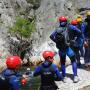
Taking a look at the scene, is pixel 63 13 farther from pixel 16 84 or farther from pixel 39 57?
pixel 16 84

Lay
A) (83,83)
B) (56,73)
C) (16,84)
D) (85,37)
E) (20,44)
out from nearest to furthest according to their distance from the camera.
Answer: (16,84) → (56,73) → (83,83) → (85,37) → (20,44)

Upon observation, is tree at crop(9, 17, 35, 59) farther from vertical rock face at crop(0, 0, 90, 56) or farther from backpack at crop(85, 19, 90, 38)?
backpack at crop(85, 19, 90, 38)

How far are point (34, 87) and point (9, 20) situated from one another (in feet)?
67.1

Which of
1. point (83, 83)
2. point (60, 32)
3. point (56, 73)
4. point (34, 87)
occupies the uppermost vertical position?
point (60, 32)

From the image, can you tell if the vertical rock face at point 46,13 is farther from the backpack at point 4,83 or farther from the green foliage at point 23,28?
the backpack at point 4,83

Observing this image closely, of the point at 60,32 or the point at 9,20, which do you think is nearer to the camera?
the point at 60,32

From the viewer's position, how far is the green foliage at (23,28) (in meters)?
36.5

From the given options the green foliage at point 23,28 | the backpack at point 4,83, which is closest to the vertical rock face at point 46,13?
the green foliage at point 23,28

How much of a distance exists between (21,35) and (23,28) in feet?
4.98

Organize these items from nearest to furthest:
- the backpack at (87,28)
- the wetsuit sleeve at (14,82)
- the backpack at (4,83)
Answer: the backpack at (4,83)
the wetsuit sleeve at (14,82)
the backpack at (87,28)

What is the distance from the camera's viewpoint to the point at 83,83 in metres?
13.6

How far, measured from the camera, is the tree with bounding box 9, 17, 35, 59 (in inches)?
1385

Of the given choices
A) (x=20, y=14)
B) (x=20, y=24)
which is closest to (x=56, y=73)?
(x=20, y=24)

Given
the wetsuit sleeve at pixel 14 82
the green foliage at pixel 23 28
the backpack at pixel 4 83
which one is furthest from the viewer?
the green foliage at pixel 23 28
